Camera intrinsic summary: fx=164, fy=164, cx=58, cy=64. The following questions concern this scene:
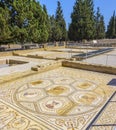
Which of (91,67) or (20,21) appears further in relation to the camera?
(20,21)

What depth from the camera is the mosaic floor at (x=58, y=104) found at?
3.83 m

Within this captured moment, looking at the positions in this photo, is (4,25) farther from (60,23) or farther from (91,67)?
(60,23)

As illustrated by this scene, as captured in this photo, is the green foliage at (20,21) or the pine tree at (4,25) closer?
the pine tree at (4,25)

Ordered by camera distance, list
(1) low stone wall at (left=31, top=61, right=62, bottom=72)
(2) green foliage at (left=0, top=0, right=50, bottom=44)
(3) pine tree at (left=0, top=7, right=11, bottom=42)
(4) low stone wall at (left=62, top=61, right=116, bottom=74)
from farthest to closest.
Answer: (2) green foliage at (left=0, top=0, right=50, bottom=44), (3) pine tree at (left=0, top=7, right=11, bottom=42), (1) low stone wall at (left=31, top=61, right=62, bottom=72), (4) low stone wall at (left=62, top=61, right=116, bottom=74)

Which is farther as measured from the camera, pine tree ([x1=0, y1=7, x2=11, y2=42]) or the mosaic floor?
pine tree ([x1=0, y1=7, x2=11, y2=42])

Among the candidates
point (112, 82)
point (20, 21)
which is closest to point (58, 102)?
point (112, 82)

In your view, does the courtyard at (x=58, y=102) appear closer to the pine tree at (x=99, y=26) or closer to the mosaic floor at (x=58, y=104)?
the mosaic floor at (x=58, y=104)

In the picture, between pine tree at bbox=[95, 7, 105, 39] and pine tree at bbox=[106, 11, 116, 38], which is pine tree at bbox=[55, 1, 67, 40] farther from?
pine tree at bbox=[106, 11, 116, 38]

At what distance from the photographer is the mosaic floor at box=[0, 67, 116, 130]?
3834mm

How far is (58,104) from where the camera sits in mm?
4891

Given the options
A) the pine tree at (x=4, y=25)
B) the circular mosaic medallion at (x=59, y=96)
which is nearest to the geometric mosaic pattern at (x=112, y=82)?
the circular mosaic medallion at (x=59, y=96)

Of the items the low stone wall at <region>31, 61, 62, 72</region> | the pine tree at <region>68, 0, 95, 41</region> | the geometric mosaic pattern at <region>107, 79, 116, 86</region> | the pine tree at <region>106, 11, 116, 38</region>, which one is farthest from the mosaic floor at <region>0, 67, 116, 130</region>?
the pine tree at <region>106, 11, 116, 38</region>

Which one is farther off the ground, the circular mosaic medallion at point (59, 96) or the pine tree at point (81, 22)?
the pine tree at point (81, 22)

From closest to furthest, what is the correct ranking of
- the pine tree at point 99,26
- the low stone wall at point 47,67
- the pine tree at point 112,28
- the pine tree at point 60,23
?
the low stone wall at point 47,67 < the pine tree at point 60,23 < the pine tree at point 99,26 < the pine tree at point 112,28
